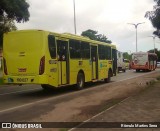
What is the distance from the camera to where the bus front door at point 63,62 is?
1862 centimetres

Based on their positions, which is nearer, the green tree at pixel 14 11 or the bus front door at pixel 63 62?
the bus front door at pixel 63 62

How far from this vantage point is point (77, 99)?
16719 mm

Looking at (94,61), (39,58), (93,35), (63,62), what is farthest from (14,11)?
(93,35)

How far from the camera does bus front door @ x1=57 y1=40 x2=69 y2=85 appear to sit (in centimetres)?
1862

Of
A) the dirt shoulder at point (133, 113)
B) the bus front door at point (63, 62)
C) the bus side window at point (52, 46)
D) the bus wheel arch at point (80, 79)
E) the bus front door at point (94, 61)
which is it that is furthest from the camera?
the bus front door at point (94, 61)

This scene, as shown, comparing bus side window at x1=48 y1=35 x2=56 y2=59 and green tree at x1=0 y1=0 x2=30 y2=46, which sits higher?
→ green tree at x1=0 y1=0 x2=30 y2=46

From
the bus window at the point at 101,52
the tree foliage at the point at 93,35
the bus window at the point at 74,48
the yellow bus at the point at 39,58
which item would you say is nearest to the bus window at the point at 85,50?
the bus window at the point at 74,48

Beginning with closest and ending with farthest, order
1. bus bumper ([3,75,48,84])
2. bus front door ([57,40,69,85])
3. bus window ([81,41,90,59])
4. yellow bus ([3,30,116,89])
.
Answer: bus bumper ([3,75,48,84]), yellow bus ([3,30,116,89]), bus front door ([57,40,69,85]), bus window ([81,41,90,59])

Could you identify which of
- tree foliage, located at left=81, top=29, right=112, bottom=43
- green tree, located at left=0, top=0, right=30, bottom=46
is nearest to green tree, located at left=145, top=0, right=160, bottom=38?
green tree, located at left=0, top=0, right=30, bottom=46

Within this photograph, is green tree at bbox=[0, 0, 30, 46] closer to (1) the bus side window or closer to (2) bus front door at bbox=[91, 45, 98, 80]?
(2) bus front door at bbox=[91, 45, 98, 80]

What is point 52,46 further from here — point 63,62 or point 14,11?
point 14,11

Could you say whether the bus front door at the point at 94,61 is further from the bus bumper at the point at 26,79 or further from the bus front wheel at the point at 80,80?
the bus bumper at the point at 26,79

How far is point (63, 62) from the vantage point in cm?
1906

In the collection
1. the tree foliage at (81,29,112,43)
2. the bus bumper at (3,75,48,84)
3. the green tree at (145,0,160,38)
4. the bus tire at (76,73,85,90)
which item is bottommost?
the bus tire at (76,73,85,90)
